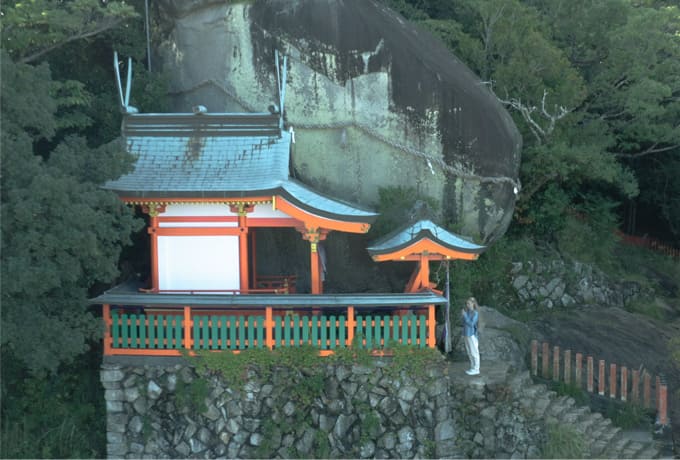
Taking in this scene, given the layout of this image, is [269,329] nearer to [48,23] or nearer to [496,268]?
[48,23]

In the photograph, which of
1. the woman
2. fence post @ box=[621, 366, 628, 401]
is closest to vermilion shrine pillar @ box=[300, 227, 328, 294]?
the woman

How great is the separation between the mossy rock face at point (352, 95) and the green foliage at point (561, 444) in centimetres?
507

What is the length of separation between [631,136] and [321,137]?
32.2 ft

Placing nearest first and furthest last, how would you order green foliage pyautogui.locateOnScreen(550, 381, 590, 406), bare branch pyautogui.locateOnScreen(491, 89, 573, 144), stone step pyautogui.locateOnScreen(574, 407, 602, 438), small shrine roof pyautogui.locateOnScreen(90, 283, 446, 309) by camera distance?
small shrine roof pyautogui.locateOnScreen(90, 283, 446, 309) < stone step pyautogui.locateOnScreen(574, 407, 602, 438) < green foliage pyautogui.locateOnScreen(550, 381, 590, 406) < bare branch pyautogui.locateOnScreen(491, 89, 573, 144)

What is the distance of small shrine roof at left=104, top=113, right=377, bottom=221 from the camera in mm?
14750

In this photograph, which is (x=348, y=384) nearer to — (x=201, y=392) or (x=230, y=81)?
(x=201, y=392)

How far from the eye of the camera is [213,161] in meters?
15.7

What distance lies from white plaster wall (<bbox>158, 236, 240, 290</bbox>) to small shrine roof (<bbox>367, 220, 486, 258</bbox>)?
102 inches

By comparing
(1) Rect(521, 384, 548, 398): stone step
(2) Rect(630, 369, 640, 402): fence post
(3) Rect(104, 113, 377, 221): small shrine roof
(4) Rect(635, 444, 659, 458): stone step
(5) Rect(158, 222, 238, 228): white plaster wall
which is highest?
(3) Rect(104, 113, 377, 221): small shrine roof

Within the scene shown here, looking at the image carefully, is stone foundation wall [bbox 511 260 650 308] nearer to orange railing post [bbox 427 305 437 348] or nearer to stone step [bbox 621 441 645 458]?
stone step [bbox 621 441 645 458]

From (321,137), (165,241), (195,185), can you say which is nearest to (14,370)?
(165,241)

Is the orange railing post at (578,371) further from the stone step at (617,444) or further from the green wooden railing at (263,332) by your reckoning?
the green wooden railing at (263,332)

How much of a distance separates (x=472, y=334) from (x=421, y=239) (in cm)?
189

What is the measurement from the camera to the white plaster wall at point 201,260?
15.4 metres
